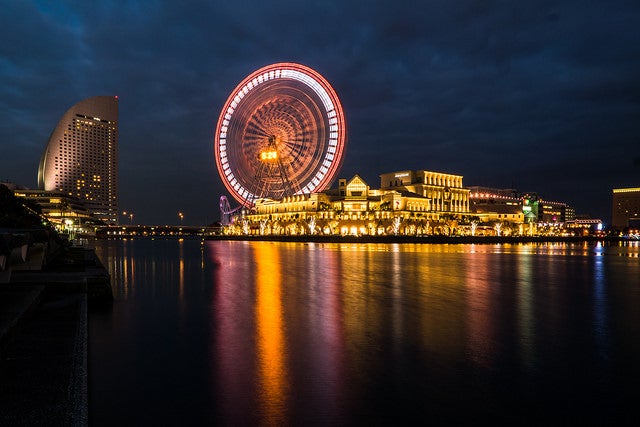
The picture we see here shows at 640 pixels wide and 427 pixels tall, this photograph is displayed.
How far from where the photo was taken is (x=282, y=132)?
72625 millimetres

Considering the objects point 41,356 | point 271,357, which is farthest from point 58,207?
point 41,356

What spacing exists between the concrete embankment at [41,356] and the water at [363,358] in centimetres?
68

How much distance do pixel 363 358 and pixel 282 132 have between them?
65077 mm

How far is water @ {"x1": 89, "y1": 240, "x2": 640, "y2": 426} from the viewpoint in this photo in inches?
271

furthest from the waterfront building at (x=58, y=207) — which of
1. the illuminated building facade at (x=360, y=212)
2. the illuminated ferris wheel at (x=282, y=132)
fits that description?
the illuminated ferris wheel at (x=282, y=132)

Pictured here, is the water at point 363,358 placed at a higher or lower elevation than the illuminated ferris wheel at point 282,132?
lower

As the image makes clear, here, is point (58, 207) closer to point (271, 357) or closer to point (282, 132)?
point (282, 132)

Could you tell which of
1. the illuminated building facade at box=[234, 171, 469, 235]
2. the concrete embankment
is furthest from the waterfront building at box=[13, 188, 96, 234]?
the concrete embankment

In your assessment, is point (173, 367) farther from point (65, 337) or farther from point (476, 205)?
point (476, 205)

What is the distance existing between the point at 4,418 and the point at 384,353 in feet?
21.6

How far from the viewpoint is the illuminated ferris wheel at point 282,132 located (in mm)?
69562

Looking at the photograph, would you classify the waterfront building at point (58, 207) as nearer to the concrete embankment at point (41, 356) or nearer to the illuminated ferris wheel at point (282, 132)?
the illuminated ferris wheel at point (282, 132)

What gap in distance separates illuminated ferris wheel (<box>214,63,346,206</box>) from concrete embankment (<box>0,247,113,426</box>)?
190 ft

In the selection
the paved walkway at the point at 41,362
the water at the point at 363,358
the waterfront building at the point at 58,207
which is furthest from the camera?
the waterfront building at the point at 58,207
